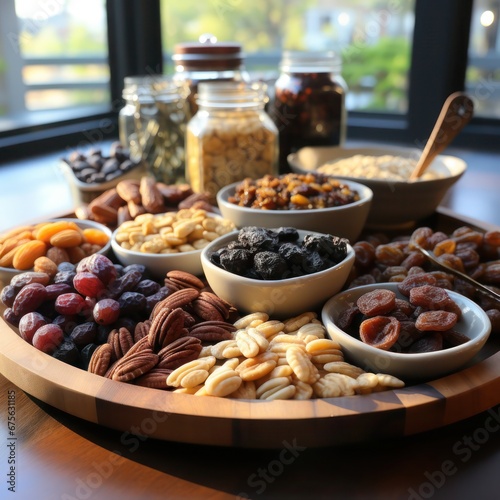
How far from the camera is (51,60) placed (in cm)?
186

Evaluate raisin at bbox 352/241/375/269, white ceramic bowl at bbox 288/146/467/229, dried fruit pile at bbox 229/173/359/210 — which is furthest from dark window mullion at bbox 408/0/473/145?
raisin at bbox 352/241/375/269

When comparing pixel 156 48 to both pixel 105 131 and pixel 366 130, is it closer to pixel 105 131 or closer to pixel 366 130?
pixel 105 131

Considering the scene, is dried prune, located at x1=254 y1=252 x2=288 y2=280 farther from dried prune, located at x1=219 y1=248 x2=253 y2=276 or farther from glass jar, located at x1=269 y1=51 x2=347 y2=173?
glass jar, located at x1=269 y1=51 x2=347 y2=173

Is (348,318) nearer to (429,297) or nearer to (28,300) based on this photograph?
(429,297)

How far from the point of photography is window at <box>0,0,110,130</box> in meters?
1.63

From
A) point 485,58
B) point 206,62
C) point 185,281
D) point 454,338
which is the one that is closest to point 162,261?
point 185,281

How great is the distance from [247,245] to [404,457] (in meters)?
0.30

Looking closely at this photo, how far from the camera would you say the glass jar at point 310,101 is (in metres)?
1.19

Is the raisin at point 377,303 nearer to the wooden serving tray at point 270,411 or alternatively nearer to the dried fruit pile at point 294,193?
the wooden serving tray at point 270,411

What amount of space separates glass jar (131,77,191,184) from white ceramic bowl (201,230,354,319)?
0.56 metres

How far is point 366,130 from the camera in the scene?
1.97 metres

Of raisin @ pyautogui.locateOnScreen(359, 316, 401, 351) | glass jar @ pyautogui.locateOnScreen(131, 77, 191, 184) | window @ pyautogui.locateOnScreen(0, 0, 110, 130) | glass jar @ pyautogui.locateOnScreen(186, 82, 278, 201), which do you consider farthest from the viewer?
window @ pyautogui.locateOnScreen(0, 0, 110, 130)

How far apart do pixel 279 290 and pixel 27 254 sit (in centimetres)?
35

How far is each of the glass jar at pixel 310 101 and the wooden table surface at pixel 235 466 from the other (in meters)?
0.78
